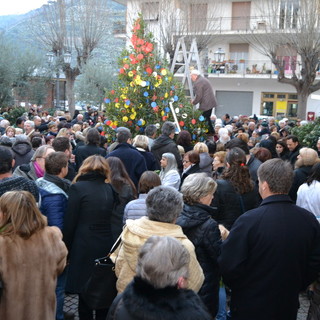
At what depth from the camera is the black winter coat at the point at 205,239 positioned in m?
3.43

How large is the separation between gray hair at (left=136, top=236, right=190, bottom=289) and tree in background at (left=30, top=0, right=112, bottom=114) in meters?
24.5

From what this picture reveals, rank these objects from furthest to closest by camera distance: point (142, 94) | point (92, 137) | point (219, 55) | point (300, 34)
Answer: point (219, 55), point (300, 34), point (142, 94), point (92, 137)

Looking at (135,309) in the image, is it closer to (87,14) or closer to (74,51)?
(87,14)

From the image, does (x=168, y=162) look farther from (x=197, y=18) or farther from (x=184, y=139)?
(x=197, y=18)

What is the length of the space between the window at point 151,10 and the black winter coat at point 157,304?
23897 millimetres

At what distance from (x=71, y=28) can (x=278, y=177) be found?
2571 cm

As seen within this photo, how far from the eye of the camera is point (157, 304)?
6.89 ft

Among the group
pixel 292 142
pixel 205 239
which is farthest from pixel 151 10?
pixel 205 239

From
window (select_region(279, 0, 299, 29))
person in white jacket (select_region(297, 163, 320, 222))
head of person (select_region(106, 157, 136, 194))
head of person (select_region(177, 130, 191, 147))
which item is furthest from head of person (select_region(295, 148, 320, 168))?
window (select_region(279, 0, 299, 29))

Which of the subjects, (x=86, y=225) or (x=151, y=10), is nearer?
(x=86, y=225)

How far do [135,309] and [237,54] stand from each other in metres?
31.4

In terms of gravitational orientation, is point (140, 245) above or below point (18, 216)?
below

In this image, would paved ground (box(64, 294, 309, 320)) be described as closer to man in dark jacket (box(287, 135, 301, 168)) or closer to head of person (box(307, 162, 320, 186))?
head of person (box(307, 162, 320, 186))

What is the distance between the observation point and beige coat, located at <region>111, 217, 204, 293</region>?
304 cm
